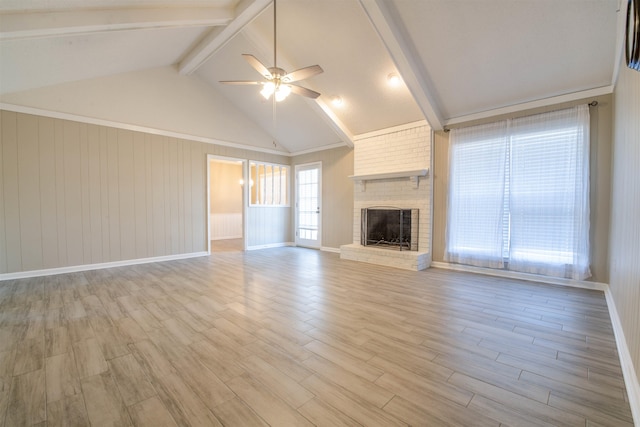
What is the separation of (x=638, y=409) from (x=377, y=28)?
4.11 meters

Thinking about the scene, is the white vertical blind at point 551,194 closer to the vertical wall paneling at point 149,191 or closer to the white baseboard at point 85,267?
the white baseboard at point 85,267

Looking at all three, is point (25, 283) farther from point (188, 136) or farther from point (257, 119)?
point (257, 119)

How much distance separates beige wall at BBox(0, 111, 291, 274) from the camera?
4.15m

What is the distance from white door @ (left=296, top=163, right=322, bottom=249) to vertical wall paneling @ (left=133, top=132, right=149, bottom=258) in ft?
12.4

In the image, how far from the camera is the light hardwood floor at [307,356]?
148cm

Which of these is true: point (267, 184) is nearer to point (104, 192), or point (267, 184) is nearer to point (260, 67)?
point (104, 192)

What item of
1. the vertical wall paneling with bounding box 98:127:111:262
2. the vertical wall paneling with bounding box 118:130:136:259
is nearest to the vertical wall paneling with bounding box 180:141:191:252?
the vertical wall paneling with bounding box 118:130:136:259

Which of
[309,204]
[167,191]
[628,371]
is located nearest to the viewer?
[628,371]

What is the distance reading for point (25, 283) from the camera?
3934 mm

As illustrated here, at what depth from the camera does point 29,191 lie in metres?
4.23

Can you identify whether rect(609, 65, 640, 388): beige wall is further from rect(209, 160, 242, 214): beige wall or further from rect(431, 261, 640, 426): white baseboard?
rect(209, 160, 242, 214): beige wall

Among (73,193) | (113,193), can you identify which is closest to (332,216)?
(113,193)

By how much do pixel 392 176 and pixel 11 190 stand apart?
20.7 ft

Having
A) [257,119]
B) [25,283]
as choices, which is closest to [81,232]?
[25,283]
